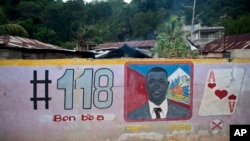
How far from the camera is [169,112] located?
16.8 ft

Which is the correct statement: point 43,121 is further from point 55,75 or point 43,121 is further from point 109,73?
point 109,73

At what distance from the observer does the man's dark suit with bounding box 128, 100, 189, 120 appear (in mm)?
4996

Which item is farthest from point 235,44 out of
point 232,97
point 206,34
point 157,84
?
point 206,34

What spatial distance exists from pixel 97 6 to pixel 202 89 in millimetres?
58677

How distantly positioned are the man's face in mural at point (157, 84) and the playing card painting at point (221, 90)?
0.73 m

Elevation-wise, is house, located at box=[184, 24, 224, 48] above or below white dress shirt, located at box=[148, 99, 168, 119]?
above

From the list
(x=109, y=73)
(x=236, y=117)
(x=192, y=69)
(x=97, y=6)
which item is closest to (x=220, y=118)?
(x=236, y=117)

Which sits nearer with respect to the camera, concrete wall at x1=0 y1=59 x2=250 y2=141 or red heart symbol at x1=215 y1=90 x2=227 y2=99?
concrete wall at x1=0 y1=59 x2=250 y2=141

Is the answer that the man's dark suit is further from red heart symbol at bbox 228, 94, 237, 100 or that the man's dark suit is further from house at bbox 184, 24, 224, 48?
house at bbox 184, 24, 224, 48

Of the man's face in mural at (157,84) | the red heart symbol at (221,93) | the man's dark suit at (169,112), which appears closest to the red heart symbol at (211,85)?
the red heart symbol at (221,93)

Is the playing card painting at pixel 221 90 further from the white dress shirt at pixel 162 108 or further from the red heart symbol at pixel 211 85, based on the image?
the white dress shirt at pixel 162 108

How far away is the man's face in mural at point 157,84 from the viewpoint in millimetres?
4992

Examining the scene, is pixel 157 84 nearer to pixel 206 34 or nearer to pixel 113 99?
pixel 113 99

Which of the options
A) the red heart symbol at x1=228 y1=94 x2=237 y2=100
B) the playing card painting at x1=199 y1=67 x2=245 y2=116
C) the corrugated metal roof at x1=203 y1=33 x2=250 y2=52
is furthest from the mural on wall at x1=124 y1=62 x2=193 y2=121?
the corrugated metal roof at x1=203 y1=33 x2=250 y2=52
